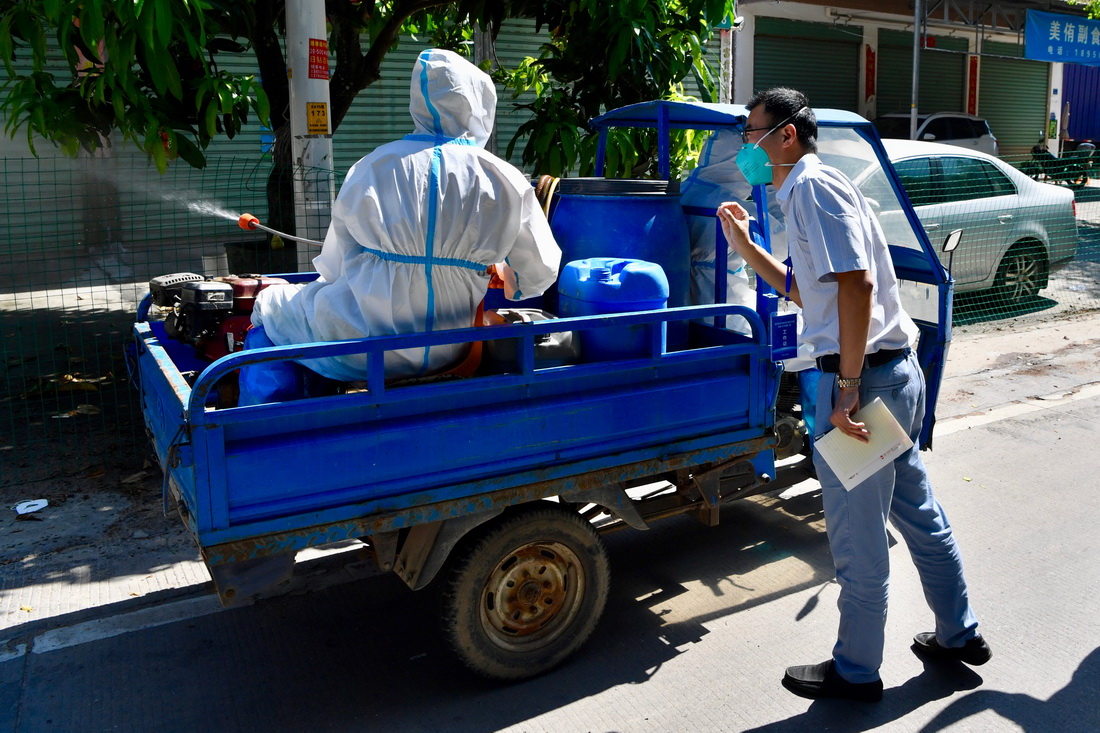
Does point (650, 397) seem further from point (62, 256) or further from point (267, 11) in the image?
point (62, 256)

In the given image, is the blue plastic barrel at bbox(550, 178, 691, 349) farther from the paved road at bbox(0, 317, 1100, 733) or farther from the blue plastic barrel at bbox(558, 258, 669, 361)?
the paved road at bbox(0, 317, 1100, 733)

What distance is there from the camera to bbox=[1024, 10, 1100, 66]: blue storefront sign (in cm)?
2098

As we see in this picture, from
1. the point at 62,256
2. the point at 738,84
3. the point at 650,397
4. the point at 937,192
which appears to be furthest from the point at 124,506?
the point at 738,84

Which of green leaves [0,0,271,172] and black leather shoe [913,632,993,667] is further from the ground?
green leaves [0,0,271,172]

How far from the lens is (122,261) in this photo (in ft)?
24.9

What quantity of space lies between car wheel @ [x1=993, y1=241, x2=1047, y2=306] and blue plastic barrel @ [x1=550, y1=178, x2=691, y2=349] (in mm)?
6514

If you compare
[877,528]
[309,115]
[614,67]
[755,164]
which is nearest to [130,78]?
[309,115]

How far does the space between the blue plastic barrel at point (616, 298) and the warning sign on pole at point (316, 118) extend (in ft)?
9.52

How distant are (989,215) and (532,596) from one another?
729 centimetres

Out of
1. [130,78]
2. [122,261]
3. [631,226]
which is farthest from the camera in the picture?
[122,261]

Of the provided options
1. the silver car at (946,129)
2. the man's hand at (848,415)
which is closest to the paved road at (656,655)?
the man's hand at (848,415)

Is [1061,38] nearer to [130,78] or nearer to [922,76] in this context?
[922,76]

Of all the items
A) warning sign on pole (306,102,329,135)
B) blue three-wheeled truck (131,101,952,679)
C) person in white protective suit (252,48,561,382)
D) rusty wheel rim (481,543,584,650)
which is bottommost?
rusty wheel rim (481,543,584,650)

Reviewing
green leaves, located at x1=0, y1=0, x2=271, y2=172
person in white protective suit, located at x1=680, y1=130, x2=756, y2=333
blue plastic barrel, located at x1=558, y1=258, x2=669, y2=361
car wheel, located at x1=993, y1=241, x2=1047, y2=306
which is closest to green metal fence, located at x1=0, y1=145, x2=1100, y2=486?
car wheel, located at x1=993, y1=241, x2=1047, y2=306
